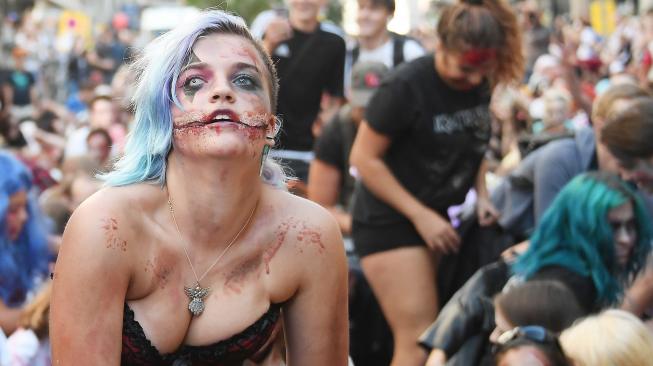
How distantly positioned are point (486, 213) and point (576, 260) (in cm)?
100

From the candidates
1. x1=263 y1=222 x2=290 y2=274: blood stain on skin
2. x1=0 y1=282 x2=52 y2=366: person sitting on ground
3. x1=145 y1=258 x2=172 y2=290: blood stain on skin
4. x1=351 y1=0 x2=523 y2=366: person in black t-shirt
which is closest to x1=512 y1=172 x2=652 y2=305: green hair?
x1=351 y1=0 x2=523 y2=366: person in black t-shirt

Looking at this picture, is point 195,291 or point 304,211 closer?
point 195,291

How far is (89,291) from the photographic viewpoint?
264 centimetres

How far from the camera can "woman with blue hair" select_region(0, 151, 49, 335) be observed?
16.2 ft

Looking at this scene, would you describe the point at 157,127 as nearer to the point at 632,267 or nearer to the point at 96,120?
the point at 632,267

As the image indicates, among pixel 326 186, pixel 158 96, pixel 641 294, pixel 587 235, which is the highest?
pixel 158 96

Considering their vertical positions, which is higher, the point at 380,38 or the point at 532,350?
the point at 532,350

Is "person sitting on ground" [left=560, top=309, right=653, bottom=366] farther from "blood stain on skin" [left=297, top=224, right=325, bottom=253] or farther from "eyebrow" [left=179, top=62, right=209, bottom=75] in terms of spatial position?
"eyebrow" [left=179, top=62, right=209, bottom=75]

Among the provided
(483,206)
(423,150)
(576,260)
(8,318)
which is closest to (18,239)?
(8,318)

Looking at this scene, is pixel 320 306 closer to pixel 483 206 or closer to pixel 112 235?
pixel 112 235

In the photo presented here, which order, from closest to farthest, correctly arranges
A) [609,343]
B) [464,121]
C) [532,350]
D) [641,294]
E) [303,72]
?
[532,350]
[609,343]
[641,294]
[464,121]
[303,72]

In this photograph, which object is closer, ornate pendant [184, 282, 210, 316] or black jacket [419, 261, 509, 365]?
ornate pendant [184, 282, 210, 316]

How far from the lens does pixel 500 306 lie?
3969 mm

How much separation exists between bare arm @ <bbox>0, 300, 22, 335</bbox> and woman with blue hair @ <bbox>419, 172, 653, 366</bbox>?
165 cm
